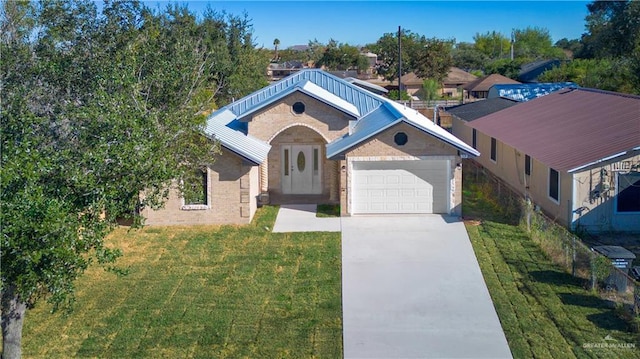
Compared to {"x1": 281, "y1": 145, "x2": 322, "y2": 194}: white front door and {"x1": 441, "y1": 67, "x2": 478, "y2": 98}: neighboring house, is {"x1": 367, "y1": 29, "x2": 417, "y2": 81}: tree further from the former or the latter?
{"x1": 281, "y1": 145, "x2": 322, "y2": 194}: white front door

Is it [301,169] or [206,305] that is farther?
[301,169]

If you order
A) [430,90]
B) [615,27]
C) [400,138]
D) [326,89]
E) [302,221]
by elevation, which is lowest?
[302,221]

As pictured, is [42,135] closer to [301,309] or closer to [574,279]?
[301,309]

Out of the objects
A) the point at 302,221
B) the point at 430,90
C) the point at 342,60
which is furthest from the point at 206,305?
the point at 342,60

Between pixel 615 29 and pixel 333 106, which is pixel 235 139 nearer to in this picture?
pixel 333 106

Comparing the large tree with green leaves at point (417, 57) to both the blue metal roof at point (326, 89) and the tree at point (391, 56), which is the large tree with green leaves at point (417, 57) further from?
the blue metal roof at point (326, 89)

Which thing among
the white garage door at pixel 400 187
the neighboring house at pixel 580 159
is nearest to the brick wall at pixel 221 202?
the white garage door at pixel 400 187
